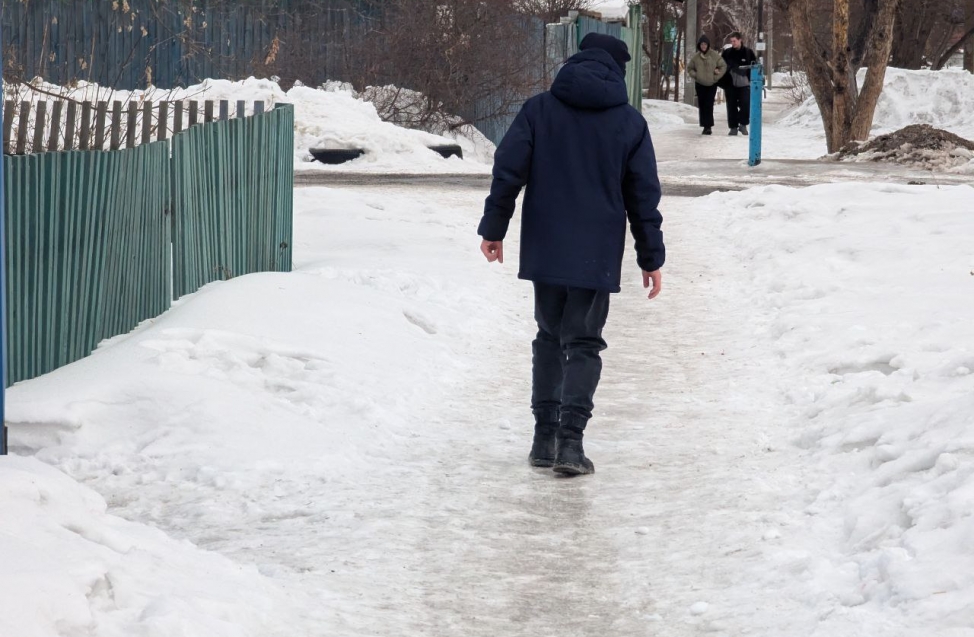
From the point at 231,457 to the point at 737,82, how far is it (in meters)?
21.1

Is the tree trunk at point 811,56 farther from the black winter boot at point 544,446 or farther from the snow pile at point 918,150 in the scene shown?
the black winter boot at point 544,446

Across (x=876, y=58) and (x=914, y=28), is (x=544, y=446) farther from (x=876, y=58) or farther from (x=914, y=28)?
(x=914, y=28)

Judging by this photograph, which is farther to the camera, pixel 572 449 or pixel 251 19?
pixel 251 19

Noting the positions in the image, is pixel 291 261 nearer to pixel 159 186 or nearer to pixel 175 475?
pixel 159 186

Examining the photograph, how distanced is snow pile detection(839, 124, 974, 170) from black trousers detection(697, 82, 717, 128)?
6.49 metres

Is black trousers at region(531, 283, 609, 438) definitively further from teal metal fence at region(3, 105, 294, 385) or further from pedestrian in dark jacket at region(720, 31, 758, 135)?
pedestrian in dark jacket at region(720, 31, 758, 135)

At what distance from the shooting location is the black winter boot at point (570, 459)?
531cm

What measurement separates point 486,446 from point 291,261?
426 cm

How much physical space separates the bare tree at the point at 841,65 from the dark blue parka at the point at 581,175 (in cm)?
1551

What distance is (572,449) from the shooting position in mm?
5324

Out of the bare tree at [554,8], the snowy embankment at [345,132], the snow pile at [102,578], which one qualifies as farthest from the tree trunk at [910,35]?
the snow pile at [102,578]

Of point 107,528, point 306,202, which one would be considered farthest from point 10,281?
point 306,202

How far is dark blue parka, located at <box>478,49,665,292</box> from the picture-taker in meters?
5.22

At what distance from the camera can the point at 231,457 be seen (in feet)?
17.1
